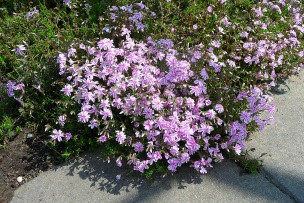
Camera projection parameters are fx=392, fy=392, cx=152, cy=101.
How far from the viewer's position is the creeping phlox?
3.41 m

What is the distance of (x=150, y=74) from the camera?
368 centimetres

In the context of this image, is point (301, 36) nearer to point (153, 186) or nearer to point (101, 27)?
point (101, 27)

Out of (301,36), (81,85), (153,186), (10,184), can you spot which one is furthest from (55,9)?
(301,36)

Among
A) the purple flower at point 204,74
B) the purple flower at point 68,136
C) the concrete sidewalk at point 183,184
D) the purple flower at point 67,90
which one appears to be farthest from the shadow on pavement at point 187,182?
the purple flower at point 204,74

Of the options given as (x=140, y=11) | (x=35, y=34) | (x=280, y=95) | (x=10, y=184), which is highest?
(x=140, y=11)

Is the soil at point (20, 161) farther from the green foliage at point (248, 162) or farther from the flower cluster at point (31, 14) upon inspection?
the green foliage at point (248, 162)

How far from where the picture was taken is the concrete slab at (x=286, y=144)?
11.4ft

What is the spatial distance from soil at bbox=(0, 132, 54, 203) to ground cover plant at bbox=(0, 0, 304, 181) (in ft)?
0.49

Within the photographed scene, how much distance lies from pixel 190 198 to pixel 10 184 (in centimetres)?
163

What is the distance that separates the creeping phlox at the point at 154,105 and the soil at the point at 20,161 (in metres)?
0.36

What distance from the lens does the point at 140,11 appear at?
439cm

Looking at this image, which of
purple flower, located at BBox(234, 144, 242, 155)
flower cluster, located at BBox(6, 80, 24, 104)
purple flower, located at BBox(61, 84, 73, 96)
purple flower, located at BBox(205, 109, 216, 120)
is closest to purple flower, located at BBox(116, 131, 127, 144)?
purple flower, located at BBox(61, 84, 73, 96)

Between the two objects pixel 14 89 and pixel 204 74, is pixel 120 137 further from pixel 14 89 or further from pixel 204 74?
pixel 14 89

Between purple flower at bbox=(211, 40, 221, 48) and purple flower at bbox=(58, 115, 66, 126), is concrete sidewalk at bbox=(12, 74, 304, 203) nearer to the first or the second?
purple flower at bbox=(58, 115, 66, 126)
